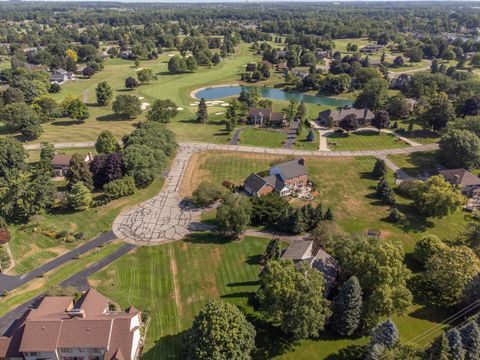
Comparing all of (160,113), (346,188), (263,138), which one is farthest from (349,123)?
(160,113)

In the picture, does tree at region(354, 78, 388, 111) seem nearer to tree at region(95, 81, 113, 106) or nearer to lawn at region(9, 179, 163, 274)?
lawn at region(9, 179, 163, 274)

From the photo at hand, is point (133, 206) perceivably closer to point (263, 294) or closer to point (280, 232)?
point (280, 232)

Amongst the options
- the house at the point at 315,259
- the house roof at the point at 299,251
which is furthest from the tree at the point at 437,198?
the house roof at the point at 299,251

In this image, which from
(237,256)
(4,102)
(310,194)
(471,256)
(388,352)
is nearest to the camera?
(388,352)

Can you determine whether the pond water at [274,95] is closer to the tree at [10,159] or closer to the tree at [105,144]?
the tree at [105,144]

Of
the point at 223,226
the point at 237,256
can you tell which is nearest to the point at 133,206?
the point at 223,226

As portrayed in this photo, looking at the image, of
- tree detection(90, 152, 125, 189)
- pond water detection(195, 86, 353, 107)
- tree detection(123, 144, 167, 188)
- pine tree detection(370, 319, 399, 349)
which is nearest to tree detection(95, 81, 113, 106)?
pond water detection(195, 86, 353, 107)
